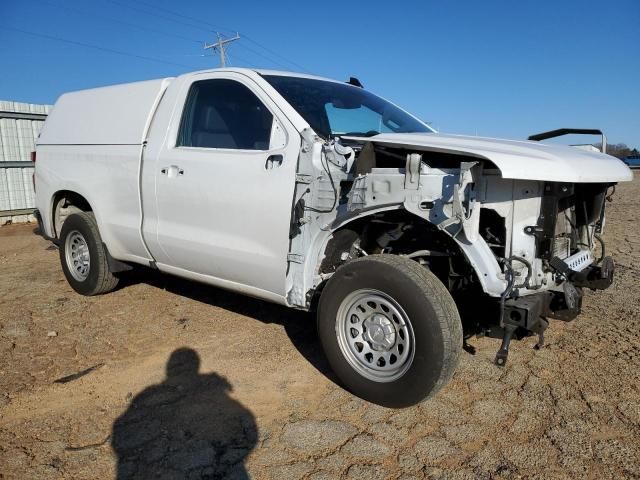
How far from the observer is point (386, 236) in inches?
142

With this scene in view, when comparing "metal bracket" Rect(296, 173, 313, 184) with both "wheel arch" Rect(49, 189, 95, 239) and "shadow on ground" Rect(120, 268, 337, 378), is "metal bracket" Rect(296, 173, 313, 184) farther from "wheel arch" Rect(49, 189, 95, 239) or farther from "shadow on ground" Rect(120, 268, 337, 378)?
"wheel arch" Rect(49, 189, 95, 239)

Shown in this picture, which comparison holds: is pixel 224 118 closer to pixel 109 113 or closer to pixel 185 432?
pixel 109 113

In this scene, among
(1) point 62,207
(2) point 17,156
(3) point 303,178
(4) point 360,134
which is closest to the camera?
(3) point 303,178

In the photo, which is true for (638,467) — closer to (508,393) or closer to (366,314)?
(508,393)

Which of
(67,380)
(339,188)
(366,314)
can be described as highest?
(339,188)

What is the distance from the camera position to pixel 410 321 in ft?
9.79

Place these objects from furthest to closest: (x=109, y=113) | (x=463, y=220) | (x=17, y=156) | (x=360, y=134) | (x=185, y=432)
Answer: (x=17, y=156) → (x=109, y=113) → (x=360, y=134) → (x=185, y=432) → (x=463, y=220)

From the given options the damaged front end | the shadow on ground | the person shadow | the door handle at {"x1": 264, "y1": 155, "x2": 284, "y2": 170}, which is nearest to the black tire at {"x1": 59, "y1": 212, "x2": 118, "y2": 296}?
the shadow on ground

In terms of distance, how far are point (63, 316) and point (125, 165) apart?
1592mm

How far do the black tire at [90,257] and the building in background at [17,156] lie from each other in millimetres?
7088

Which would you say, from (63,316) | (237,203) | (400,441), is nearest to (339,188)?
(237,203)

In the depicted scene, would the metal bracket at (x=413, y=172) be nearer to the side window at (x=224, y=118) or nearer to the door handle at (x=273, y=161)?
the door handle at (x=273, y=161)

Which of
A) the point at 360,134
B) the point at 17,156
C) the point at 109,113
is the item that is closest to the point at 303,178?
the point at 360,134

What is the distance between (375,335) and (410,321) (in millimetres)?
292
